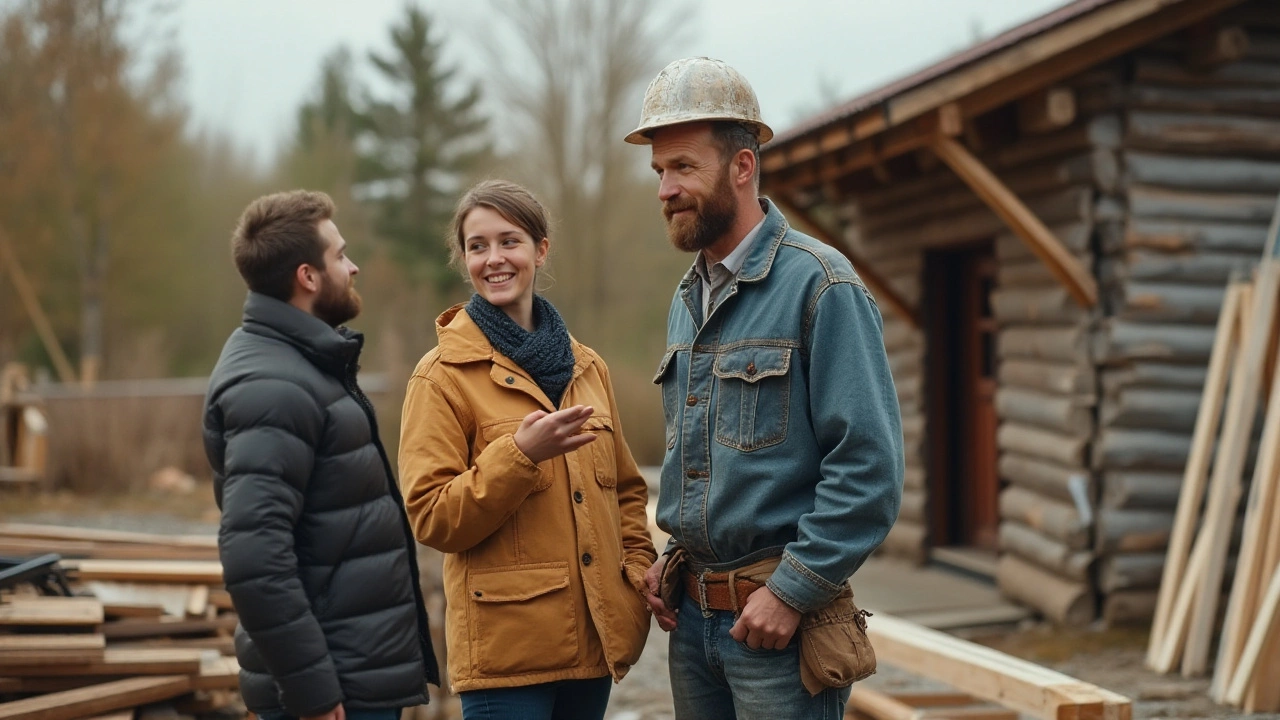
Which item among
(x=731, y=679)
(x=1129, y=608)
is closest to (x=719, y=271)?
(x=731, y=679)

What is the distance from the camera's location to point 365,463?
3057 mm

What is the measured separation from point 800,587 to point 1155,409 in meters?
5.47

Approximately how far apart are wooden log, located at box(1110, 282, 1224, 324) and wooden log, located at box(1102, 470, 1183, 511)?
94cm

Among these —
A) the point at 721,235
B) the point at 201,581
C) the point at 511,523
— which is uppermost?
the point at 721,235

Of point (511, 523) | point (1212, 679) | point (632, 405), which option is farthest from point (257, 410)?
point (632, 405)

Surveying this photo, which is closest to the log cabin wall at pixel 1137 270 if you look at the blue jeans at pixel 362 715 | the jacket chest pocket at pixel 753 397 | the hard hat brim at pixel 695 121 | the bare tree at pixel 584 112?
the hard hat brim at pixel 695 121

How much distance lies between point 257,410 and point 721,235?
1177mm

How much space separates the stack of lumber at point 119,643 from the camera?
450 centimetres

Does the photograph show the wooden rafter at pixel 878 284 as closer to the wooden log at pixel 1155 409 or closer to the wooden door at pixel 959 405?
the wooden door at pixel 959 405

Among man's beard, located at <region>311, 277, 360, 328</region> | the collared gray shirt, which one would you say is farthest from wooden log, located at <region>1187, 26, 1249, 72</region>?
man's beard, located at <region>311, 277, 360, 328</region>

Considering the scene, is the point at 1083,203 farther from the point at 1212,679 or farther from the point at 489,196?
the point at 489,196

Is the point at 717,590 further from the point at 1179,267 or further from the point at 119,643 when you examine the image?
the point at 1179,267

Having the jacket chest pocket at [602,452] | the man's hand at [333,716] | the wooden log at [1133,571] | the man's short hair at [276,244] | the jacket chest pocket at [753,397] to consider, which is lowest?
the wooden log at [1133,571]

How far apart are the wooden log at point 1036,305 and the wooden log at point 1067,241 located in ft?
0.76
